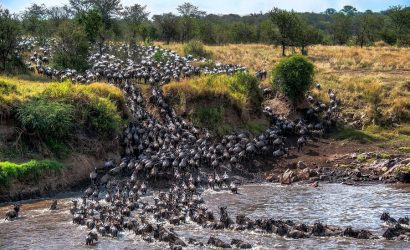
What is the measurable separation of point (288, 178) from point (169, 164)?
6485 mm

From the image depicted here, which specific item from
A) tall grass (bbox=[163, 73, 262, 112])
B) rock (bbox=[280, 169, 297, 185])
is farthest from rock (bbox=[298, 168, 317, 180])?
tall grass (bbox=[163, 73, 262, 112])

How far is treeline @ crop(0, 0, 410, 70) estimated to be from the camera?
47469 mm

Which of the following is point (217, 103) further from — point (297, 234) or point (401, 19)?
point (401, 19)

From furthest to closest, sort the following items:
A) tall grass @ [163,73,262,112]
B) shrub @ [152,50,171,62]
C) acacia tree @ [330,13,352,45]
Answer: acacia tree @ [330,13,352,45], shrub @ [152,50,171,62], tall grass @ [163,73,262,112]

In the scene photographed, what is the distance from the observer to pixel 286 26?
67.6 meters

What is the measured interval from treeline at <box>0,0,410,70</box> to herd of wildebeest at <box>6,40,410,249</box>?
12.4 ft

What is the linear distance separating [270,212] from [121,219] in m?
6.47

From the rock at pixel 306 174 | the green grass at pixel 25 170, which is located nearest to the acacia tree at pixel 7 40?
the green grass at pixel 25 170

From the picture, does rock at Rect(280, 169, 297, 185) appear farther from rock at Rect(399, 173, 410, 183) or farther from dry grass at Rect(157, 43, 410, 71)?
dry grass at Rect(157, 43, 410, 71)

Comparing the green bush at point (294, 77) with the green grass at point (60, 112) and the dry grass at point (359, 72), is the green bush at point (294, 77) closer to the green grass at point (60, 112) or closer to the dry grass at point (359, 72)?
the dry grass at point (359, 72)

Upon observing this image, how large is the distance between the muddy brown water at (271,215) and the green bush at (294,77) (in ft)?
41.0

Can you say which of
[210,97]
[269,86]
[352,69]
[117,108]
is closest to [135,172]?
[117,108]

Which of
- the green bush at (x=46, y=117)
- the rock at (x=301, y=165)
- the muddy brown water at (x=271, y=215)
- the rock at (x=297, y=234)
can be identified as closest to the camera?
the muddy brown water at (x=271, y=215)

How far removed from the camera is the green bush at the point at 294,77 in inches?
1688
